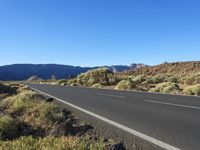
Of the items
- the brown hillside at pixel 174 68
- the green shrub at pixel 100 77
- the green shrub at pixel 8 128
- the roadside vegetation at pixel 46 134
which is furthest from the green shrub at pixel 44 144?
the brown hillside at pixel 174 68

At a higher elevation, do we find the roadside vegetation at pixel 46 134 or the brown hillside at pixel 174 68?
the brown hillside at pixel 174 68

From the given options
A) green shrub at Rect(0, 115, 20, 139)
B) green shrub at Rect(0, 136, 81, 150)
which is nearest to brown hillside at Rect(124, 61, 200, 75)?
green shrub at Rect(0, 115, 20, 139)

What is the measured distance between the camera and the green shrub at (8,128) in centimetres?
805

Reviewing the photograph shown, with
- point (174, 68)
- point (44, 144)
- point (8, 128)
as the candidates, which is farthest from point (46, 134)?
point (174, 68)

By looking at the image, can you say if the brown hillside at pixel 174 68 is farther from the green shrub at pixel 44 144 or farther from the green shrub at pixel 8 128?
the green shrub at pixel 44 144

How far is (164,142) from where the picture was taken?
7.38 meters

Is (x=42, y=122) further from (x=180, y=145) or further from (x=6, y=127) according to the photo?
(x=180, y=145)

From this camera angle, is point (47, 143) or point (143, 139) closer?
point (47, 143)

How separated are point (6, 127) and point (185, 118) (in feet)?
17.6

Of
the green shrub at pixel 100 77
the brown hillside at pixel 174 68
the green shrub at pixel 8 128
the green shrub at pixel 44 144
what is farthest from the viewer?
the brown hillside at pixel 174 68

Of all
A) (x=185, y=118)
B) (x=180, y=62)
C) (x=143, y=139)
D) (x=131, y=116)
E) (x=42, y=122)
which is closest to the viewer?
(x=143, y=139)

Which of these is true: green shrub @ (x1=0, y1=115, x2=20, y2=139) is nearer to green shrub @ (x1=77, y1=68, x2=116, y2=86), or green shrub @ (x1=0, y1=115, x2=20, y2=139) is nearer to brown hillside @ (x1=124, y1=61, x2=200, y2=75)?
green shrub @ (x1=77, y1=68, x2=116, y2=86)

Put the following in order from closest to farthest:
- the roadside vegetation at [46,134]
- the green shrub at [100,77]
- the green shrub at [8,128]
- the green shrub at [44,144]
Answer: the green shrub at [44,144], the roadside vegetation at [46,134], the green shrub at [8,128], the green shrub at [100,77]

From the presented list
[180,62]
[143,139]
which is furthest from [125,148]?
[180,62]
